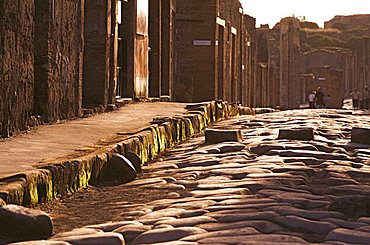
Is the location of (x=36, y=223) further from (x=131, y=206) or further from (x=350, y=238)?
(x=350, y=238)

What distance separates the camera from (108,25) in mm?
13492

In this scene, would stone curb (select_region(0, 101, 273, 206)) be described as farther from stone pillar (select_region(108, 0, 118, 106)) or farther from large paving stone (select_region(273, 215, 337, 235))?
stone pillar (select_region(108, 0, 118, 106))

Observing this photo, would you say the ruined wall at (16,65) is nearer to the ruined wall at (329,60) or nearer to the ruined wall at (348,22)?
the ruined wall at (329,60)

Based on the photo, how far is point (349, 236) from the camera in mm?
4547

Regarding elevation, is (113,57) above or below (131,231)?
above

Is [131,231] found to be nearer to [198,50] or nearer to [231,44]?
[198,50]

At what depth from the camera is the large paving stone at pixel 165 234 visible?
177 inches

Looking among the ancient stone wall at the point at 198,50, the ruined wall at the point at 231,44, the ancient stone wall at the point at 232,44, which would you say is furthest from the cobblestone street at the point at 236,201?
the ancient stone wall at the point at 232,44

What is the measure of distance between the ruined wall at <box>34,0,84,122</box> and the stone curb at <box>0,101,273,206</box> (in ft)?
4.38

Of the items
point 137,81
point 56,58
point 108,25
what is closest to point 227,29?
point 137,81

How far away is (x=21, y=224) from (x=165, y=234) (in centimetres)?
Answer: 79

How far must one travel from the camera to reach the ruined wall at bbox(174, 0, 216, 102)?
76.3 feet

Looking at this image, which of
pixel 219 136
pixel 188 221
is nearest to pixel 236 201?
pixel 188 221

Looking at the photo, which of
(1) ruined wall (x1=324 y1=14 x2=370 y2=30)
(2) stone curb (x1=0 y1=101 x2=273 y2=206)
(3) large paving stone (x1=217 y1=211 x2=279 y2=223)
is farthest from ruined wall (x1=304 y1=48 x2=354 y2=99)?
(3) large paving stone (x1=217 y1=211 x2=279 y2=223)
